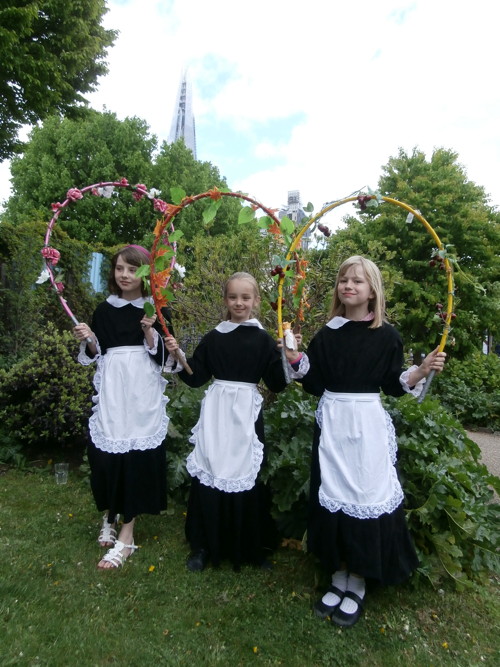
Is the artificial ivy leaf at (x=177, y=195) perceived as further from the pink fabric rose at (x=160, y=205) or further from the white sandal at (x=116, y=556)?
the white sandal at (x=116, y=556)

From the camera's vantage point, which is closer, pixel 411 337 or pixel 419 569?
pixel 419 569

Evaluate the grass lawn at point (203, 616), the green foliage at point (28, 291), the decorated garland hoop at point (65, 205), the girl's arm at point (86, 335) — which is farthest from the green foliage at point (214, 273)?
the grass lawn at point (203, 616)

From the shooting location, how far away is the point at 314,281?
534 cm

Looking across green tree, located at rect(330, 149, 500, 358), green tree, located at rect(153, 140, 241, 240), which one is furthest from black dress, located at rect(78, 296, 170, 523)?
green tree, located at rect(153, 140, 241, 240)

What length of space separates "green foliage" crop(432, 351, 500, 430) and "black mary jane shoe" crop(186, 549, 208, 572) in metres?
6.27

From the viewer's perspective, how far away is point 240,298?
3.15m

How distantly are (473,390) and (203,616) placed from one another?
7.95 meters

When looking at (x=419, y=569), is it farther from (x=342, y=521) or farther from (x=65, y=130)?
(x=65, y=130)

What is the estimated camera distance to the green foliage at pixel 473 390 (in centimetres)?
851

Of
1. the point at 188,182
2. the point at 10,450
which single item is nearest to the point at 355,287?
the point at 10,450

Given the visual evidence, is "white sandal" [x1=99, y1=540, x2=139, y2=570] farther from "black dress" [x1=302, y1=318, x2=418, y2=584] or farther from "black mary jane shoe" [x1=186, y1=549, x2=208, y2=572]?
"black dress" [x1=302, y1=318, x2=418, y2=584]

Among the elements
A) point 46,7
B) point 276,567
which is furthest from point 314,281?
point 46,7

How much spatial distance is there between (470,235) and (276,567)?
28.2ft

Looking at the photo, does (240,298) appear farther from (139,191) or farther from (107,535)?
(107,535)
